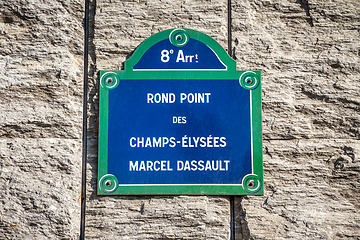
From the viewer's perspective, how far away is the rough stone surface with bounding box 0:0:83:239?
5.86 ft

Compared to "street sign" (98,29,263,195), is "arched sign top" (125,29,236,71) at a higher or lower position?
higher

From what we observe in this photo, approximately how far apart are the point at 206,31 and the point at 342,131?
991 mm

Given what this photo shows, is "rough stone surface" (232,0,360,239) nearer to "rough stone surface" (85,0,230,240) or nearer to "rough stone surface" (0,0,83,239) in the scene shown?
"rough stone surface" (85,0,230,240)

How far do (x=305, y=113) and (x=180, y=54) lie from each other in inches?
31.9

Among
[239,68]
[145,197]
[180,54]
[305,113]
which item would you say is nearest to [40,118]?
[145,197]

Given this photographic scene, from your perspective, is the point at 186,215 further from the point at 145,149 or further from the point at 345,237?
the point at 345,237

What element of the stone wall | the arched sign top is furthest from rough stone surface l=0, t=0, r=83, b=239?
the arched sign top

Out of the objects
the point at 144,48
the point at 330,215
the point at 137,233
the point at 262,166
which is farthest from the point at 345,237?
the point at 144,48

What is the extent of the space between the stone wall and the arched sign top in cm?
6

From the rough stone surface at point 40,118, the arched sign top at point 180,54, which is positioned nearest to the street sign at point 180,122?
the arched sign top at point 180,54

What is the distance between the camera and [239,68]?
1926 millimetres

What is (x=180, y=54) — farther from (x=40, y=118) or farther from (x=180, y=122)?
(x=40, y=118)

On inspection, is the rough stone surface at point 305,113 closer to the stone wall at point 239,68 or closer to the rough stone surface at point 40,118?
the stone wall at point 239,68

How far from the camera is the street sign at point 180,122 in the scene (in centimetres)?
183
